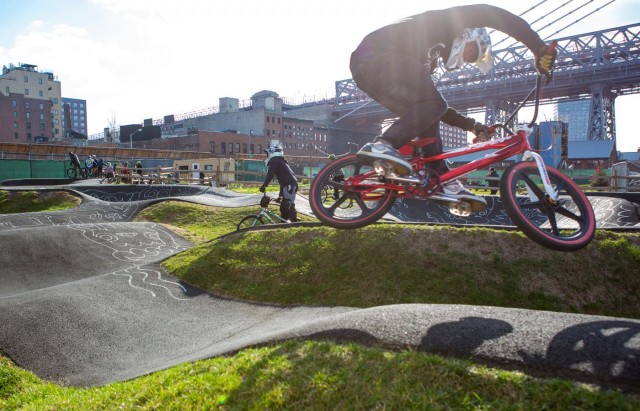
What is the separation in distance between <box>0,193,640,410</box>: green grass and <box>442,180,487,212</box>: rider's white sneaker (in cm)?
182

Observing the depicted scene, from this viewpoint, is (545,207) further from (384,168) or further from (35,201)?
(35,201)

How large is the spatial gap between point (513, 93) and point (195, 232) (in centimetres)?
6997

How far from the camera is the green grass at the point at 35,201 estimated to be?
71.8 feet

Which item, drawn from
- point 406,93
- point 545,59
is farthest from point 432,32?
point 545,59

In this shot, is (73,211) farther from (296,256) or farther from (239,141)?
(239,141)

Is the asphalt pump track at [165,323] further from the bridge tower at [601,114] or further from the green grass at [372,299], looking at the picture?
the bridge tower at [601,114]

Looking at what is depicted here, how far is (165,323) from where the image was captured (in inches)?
296

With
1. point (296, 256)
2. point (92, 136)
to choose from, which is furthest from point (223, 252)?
point (92, 136)

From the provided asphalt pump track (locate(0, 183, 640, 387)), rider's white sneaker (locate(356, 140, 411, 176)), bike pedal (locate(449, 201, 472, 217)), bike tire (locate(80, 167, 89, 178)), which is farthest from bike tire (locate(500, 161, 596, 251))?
bike tire (locate(80, 167, 89, 178))

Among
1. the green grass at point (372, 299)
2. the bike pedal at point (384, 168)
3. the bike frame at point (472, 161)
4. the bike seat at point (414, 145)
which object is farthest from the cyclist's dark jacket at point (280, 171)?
the bike pedal at point (384, 168)

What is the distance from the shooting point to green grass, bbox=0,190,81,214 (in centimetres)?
2189

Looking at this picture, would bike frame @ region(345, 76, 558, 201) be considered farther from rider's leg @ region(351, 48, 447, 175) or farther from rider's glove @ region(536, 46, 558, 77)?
rider's leg @ region(351, 48, 447, 175)

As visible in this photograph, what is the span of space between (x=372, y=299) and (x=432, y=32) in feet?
15.2

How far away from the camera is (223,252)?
33.3ft
